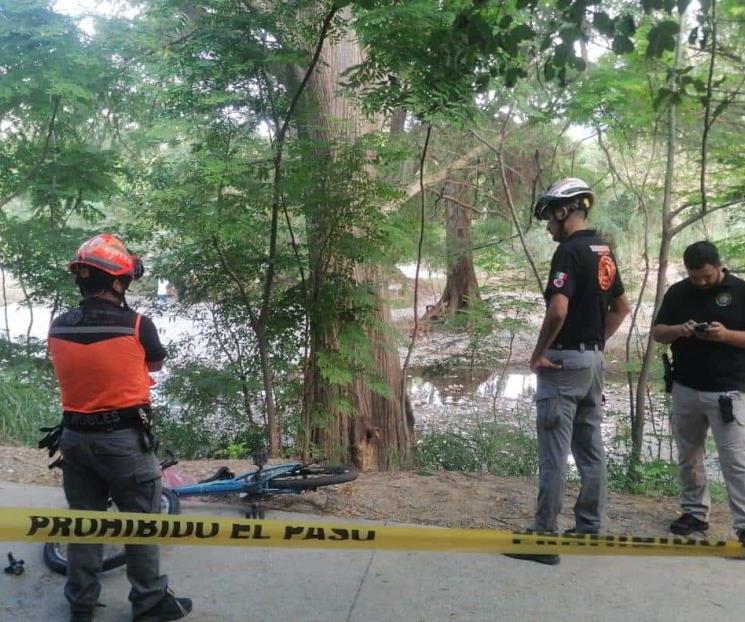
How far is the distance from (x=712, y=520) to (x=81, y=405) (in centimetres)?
427

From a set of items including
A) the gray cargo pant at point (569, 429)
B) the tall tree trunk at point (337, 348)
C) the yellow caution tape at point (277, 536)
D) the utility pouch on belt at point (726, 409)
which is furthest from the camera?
the tall tree trunk at point (337, 348)

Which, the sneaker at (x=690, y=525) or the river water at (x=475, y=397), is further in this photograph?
the river water at (x=475, y=397)

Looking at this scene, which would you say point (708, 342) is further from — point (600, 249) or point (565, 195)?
point (565, 195)

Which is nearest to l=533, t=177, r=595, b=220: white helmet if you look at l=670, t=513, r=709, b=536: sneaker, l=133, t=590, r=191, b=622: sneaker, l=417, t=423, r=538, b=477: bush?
l=670, t=513, r=709, b=536: sneaker

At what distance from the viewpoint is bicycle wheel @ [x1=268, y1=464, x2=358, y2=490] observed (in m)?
4.51

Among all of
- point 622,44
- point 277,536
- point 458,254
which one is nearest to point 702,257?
point 622,44

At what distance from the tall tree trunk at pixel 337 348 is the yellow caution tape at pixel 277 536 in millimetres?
3707

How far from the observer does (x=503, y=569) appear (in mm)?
3871

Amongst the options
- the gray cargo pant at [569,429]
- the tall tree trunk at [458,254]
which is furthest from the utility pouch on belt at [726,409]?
the tall tree trunk at [458,254]

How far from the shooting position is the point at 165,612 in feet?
10.4

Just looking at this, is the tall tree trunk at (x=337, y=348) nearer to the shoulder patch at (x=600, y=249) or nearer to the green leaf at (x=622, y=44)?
the shoulder patch at (x=600, y=249)

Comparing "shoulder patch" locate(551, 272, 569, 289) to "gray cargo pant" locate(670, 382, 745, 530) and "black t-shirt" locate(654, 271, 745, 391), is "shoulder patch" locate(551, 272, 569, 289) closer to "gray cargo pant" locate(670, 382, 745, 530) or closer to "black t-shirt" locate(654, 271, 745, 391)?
"black t-shirt" locate(654, 271, 745, 391)

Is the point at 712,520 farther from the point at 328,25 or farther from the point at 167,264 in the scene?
the point at 167,264

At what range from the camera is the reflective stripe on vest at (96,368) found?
2982 millimetres
